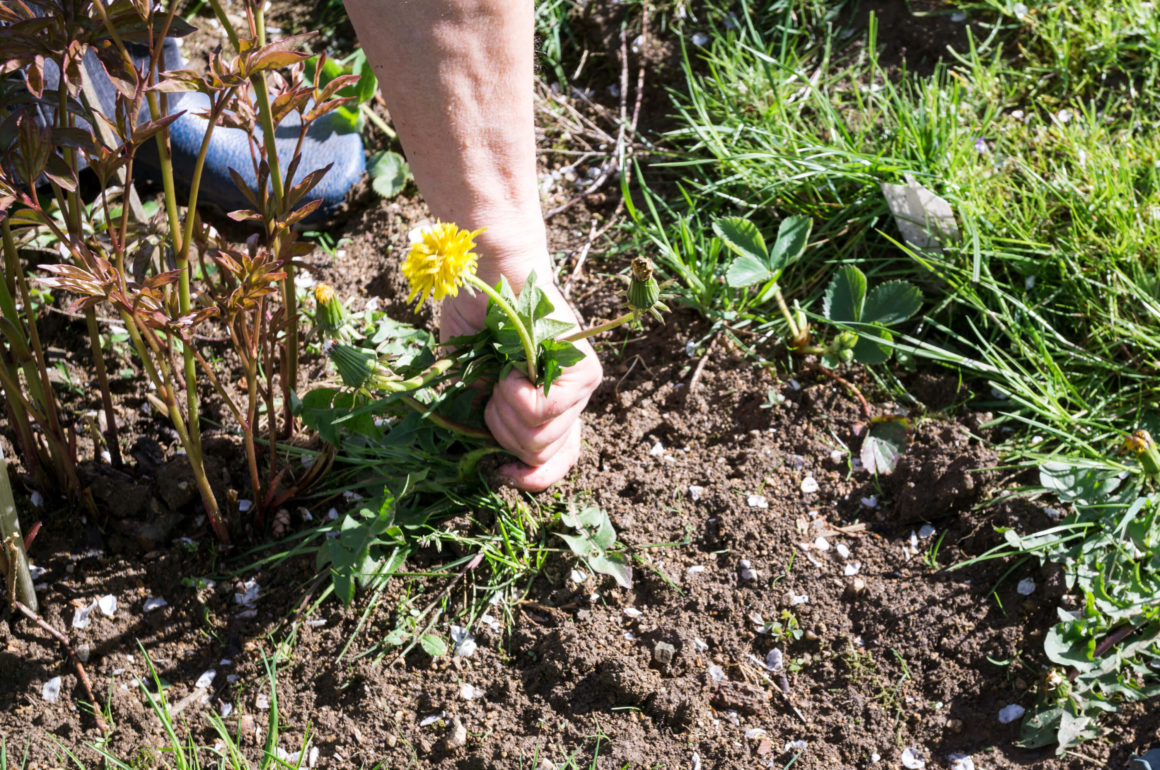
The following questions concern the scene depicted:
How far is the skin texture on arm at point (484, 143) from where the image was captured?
1474 mm

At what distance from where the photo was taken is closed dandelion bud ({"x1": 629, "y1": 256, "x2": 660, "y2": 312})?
1363 millimetres

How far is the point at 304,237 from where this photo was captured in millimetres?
2371

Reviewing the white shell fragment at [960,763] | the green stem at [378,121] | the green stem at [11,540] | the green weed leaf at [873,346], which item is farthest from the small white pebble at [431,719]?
the green stem at [378,121]

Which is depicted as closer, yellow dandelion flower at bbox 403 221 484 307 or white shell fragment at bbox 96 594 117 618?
yellow dandelion flower at bbox 403 221 484 307

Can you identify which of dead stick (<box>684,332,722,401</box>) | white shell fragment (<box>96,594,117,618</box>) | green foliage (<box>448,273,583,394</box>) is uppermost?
green foliage (<box>448,273,583,394</box>)

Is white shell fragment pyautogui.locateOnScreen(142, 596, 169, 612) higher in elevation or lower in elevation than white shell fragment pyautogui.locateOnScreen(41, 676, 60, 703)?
higher

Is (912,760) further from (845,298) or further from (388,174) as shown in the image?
(388,174)

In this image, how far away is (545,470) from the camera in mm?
1738

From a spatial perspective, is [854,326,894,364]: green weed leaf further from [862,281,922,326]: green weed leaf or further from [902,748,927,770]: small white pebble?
[902,748,927,770]: small white pebble

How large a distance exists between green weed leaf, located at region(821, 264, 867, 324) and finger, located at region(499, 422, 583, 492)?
0.56m

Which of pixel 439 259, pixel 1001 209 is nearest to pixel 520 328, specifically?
pixel 439 259

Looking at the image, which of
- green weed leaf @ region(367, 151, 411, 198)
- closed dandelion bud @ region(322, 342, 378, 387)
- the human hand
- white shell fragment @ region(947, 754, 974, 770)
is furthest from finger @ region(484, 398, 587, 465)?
green weed leaf @ region(367, 151, 411, 198)

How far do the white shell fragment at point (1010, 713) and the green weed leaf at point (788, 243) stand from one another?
2.87 feet

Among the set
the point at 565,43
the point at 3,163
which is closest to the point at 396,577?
the point at 3,163
